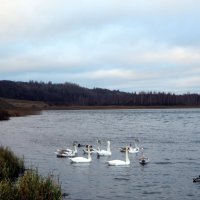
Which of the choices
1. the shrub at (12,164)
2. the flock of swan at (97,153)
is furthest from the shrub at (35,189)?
the flock of swan at (97,153)

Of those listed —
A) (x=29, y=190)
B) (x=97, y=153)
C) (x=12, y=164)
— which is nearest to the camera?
(x=29, y=190)

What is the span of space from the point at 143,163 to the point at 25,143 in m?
15.6

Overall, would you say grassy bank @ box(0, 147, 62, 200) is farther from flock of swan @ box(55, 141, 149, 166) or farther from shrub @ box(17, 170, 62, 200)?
flock of swan @ box(55, 141, 149, 166)

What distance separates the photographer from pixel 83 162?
3042 cm

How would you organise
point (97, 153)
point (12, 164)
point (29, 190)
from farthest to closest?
point (97, 153) → point (12, 164) → point (29, 190)

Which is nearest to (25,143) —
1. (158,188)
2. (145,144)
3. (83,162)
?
(145,144)

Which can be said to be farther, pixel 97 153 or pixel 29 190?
pixel 97 153

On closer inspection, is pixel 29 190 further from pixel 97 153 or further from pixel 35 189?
pixel 97 153

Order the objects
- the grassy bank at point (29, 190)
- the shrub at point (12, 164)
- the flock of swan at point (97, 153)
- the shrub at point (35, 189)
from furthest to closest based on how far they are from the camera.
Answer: the flock of swan at point (97, 153)
the shrub at point (12, 164)
the shrub at point (35, 189)
the grassy bank at point (29, 190)

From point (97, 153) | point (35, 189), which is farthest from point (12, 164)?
point (97, 153)

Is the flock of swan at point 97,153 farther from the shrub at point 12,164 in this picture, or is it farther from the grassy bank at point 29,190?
the grassy bank at point 29,190

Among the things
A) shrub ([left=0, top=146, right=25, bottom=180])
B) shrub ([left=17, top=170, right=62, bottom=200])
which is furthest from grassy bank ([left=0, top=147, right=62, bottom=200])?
shrub ([left=0, top=146, right=25, bottom=180])

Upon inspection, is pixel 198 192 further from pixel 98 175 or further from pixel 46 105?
pixel 46 105

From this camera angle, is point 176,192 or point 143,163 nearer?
point 176,192
